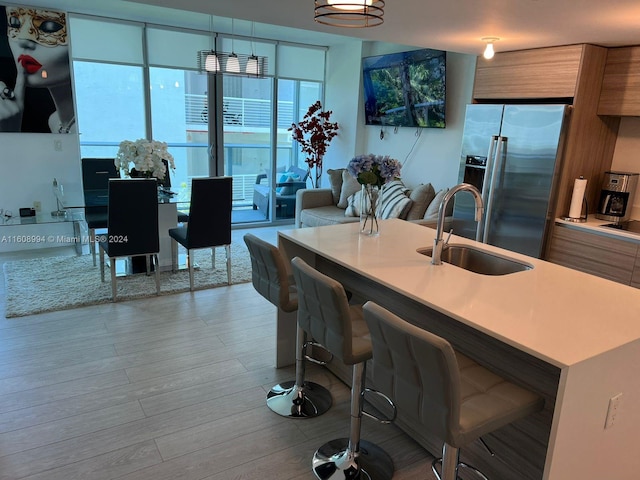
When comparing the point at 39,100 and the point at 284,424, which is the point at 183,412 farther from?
the point at 39,100

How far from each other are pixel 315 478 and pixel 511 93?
11.3 feet

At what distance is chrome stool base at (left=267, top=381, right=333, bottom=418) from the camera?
8.81ft

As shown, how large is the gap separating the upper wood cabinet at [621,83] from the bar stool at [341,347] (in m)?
2.71

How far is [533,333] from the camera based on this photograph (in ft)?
A: 5.22

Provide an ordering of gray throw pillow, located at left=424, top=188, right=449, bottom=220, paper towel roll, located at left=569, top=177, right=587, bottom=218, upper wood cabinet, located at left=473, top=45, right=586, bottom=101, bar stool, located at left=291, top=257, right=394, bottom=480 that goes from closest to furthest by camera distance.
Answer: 1. bar stool, located at left=291, top=257, right=394, bottom=480
2. upper wood cabinet, located at left=473, top=45, right=586, bottom=101
3. paper towel roll, located at left=569, top=177, right=587, bottom=218
4. gray throw pillow, located at left=424, top=188, right=449, bottom=220

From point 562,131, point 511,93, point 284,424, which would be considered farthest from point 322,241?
point 511,93

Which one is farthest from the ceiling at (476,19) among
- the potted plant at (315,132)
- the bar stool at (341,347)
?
the potted plant at (315,132)

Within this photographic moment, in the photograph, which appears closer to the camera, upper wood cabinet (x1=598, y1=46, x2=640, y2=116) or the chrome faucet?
the chrome faucet

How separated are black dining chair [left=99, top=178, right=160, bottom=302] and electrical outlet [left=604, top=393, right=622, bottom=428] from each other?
3.54 meters

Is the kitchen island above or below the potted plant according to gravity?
below

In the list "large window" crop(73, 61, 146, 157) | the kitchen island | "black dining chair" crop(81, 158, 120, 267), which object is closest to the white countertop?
the kitchen island

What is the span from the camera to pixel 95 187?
5.30 m

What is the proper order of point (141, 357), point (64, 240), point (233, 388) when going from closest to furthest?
point (233, 388) → point (141, 357) → point (64, 240)

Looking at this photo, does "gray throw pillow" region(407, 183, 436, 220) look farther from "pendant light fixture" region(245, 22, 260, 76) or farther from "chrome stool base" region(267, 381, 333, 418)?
"chrome stool base" region(267, 381, 333, 418)
